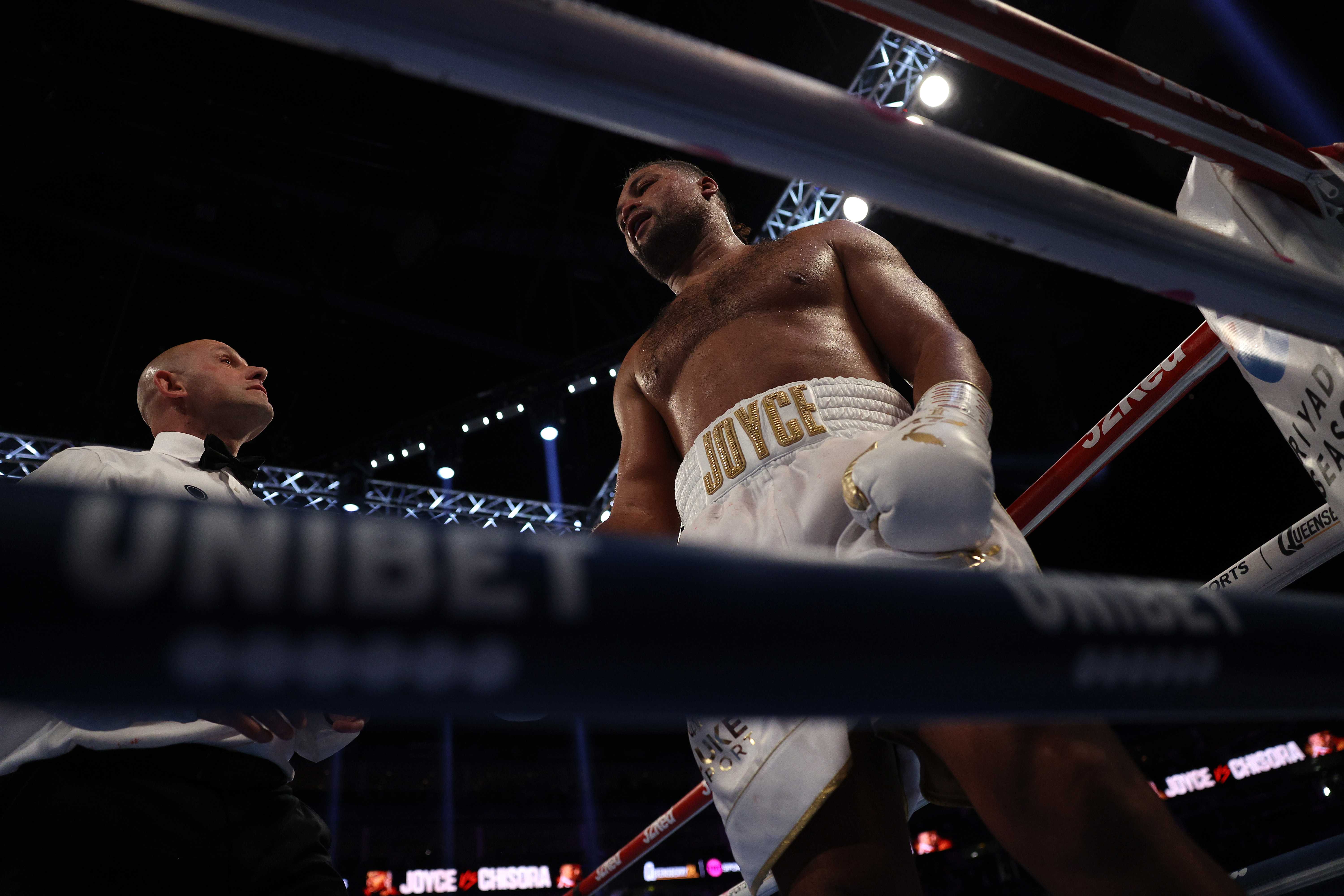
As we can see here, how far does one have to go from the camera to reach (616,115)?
0.49 meters

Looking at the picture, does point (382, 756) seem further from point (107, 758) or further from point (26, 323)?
point (107, 758)

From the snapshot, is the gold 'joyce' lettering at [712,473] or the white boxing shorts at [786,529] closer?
the white boxing shorts at [786,529]

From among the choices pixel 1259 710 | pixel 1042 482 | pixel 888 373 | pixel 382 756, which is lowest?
pixel 1259 710

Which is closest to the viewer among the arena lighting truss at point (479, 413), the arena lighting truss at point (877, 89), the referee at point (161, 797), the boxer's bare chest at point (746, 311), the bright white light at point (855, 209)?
the referee at point (161, 797)

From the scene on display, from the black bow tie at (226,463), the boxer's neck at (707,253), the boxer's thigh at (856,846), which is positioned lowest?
the boxer's thigh at (856,846)

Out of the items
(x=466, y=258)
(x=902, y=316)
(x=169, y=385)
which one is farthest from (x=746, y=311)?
(x=466, y=258)

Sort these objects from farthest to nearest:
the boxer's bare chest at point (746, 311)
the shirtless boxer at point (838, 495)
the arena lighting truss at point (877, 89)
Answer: the arena lighting truss at point (877, 89)
the boxer's bare chest at point (746, 311)
the shirtless boxer at point (838, 495)

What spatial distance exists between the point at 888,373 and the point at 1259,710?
1.00m

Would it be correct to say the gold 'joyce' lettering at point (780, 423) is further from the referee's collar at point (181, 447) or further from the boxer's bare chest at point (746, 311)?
the referee's collar at point (181, 447)

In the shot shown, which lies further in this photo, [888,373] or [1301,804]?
[1301,804]

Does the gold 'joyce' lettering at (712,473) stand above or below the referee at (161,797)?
above

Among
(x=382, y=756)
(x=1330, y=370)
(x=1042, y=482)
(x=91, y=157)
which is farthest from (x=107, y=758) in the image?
(x=382, y=756)

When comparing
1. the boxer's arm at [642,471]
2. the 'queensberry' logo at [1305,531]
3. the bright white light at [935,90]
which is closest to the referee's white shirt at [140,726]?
the boxer's arm at [642,471]

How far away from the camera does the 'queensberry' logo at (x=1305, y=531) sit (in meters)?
1.10
